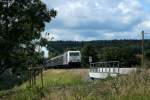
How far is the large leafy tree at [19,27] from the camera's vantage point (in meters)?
23.9

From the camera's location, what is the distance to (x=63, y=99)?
1625 centimetres

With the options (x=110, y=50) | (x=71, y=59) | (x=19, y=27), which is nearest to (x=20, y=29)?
(x=19, y=27)

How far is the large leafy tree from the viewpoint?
23922 mm

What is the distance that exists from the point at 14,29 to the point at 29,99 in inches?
220

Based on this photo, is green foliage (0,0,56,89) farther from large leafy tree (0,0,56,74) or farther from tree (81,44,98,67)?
tree (81,44,98,67)

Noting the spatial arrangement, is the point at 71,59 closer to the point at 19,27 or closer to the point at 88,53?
the point at 88,53

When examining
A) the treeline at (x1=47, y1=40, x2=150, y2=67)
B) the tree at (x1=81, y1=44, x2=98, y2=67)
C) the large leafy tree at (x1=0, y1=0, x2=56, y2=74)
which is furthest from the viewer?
the tree at (x1=81, y1=44, x2=98, y2=67)

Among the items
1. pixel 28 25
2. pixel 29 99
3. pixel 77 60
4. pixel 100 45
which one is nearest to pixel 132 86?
pixel 29 99

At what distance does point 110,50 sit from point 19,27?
235 feet

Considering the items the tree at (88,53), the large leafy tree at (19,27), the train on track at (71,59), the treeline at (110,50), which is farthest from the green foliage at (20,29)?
the tree at (88,53)

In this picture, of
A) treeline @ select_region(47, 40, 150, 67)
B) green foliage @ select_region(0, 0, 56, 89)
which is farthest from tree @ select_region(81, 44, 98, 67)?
green foliage @ select_region(0, 0, 56, 89)

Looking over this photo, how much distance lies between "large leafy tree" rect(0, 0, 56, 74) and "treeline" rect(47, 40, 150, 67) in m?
26.4

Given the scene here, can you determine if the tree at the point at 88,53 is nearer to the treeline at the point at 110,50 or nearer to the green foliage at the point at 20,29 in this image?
the treeline at the point at 110,50

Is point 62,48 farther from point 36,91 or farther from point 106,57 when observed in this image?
point 36,91
